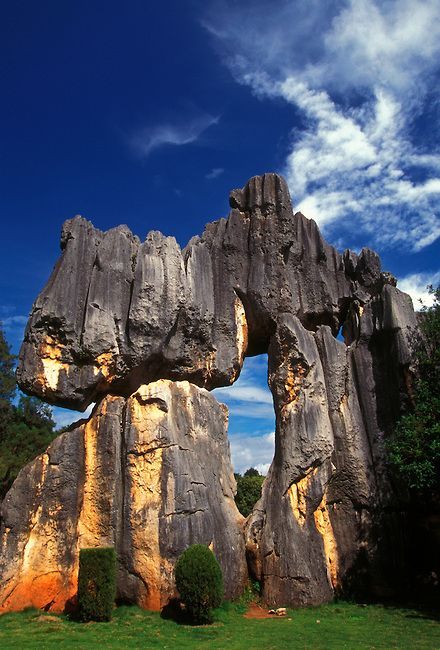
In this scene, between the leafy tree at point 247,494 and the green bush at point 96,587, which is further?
the leafy tree at point 247,494

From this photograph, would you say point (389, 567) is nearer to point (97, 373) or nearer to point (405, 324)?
point (405, 324)

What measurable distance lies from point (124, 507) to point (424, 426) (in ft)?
29.3

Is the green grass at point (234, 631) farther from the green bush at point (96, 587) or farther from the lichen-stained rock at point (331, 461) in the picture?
the lichen-stained rock at point (331, 461)

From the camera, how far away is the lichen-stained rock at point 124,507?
1480 cm

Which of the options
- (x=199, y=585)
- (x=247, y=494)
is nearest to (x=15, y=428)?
(x=247, y=494)

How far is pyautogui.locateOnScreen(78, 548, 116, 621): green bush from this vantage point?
1331cm

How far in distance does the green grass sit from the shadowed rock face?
119cm

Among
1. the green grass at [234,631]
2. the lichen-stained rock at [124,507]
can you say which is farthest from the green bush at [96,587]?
the lichen-stained rock at [124,507]

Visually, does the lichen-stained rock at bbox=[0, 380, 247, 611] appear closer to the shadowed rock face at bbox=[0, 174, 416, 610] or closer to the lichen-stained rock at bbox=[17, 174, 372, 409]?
the shadowed rock face at bbox=[0, 174, 416, 610]

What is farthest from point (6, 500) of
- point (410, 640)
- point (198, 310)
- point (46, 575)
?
point (410, 640)

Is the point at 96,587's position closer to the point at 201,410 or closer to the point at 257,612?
the point at 257,612

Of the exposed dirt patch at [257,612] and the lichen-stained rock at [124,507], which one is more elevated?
the lichen-stained rock at [124,507]

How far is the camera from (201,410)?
1772 cm

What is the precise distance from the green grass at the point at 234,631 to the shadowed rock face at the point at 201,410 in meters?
1.19
